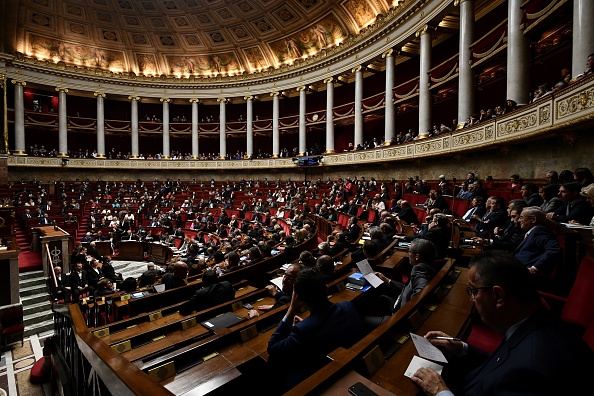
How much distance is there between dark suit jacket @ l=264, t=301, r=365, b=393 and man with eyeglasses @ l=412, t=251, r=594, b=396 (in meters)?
0.56

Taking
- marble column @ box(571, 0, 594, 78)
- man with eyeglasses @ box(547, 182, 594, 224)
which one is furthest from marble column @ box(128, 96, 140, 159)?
man with eyeglasses @ box(547, 182, 594, 224)

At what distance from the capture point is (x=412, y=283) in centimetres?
296

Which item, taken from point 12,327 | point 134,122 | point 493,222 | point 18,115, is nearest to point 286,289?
point 493,222

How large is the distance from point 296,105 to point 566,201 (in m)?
24.2

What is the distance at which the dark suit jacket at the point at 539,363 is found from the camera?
3.39 feet

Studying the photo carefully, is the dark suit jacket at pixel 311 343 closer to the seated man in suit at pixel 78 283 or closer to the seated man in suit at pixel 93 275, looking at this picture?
the seated man in suit at pixel 78 283

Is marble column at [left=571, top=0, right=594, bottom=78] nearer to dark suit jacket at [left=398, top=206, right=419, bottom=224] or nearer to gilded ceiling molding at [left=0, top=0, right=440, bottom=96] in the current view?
dark suit jacket at [left=398, top=206, right=419, bottom=224]

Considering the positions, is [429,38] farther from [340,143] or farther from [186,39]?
[186,39]

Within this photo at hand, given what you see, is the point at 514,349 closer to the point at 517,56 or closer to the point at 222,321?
the point at 222,321

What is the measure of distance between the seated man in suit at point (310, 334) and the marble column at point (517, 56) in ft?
31.6

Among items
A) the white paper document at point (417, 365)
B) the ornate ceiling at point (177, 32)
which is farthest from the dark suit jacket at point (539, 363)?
the ornate ceiling at point (177, 32)

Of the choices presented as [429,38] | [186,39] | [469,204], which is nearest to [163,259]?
[469,204]

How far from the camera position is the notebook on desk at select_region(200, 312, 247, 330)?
118 inches

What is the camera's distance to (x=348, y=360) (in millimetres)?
1645
